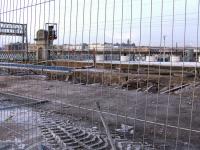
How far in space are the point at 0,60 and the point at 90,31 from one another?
283 centimetres

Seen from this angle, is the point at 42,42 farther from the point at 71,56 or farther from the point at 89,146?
the point at 89,146

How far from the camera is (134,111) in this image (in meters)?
6.52

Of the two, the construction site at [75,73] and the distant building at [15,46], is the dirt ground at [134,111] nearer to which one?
the construction site at [75,73]

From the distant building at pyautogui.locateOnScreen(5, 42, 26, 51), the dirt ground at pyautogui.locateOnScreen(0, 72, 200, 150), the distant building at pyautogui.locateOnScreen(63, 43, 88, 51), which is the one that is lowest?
the dirt ground at pyautogui.locateOnScreen(0, 72, 200, 150)

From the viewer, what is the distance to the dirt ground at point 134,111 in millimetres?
4690

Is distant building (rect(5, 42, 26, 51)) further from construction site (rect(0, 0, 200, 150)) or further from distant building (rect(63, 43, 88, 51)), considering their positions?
distant building (rect(63, 43, 88, 51))

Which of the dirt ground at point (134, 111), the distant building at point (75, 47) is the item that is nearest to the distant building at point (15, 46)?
the dirt ground at point (134, 111)

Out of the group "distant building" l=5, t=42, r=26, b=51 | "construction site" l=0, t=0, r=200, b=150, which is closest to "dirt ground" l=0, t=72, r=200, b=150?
"construction site" l=0, t=0, r=200, b=150

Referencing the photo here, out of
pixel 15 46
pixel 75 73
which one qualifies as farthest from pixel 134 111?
pixel 15 46

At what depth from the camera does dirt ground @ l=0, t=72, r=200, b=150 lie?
4690 mm

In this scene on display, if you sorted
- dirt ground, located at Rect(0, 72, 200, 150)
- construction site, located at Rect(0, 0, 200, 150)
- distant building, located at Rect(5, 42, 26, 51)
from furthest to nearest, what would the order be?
distant building, located at Rect(5, 42, 26, 51) → dirt ground, located at Rect(0, 72, 200, 150) → construction site, located at Rect(0, 0, 200, 150)

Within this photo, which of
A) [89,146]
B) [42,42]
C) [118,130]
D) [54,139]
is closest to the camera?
[42,42]

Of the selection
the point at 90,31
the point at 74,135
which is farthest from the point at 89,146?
the point at 90,31

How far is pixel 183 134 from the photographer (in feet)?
15.5
